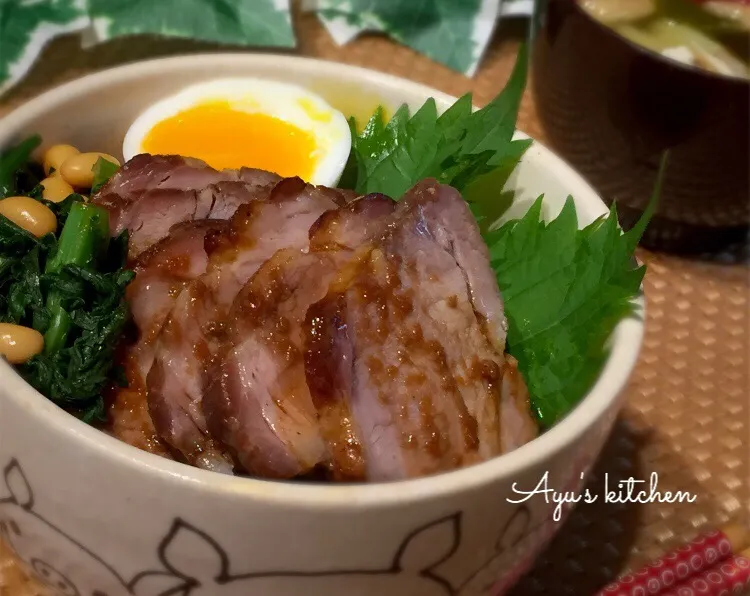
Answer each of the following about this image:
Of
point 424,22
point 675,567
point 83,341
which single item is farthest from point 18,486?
point 424,22

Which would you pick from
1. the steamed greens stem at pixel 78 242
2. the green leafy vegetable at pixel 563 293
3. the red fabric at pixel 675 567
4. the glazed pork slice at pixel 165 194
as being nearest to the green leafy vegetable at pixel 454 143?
the green leafy vegetable at pixel 563 293

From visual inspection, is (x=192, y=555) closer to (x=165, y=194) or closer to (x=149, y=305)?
A: (x=149, y=305)

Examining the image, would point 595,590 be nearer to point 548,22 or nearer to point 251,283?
point 251,283

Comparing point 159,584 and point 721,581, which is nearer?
point 159,584

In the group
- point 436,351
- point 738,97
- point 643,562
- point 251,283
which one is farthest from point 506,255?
point 738,97

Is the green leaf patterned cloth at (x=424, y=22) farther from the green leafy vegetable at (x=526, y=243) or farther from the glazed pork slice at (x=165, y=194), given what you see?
the glazed pork slice at (x=165, y=194)

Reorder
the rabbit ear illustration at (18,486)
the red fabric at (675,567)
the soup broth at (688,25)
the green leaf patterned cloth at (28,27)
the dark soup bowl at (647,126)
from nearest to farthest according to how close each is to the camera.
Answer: the rabbit ear illustration at (18,486)
the red fabric at (675,567)
the dark soup bowl at (647,126)
the soup broth at (688,25)
the green leaf patterned cloth at (28,27)
